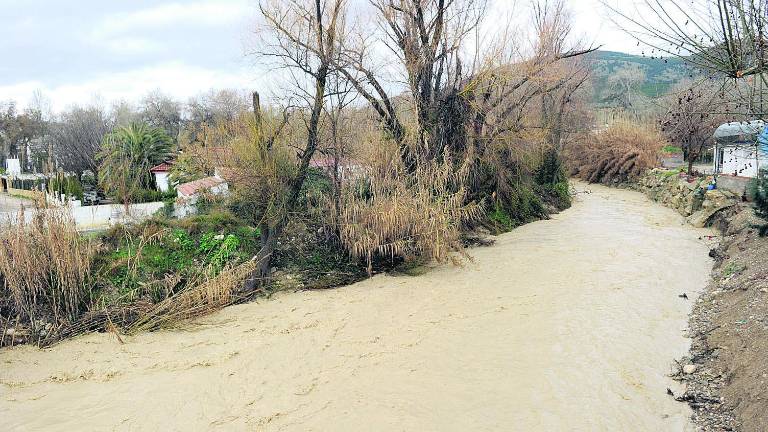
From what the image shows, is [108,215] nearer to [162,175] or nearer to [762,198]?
[162,175]

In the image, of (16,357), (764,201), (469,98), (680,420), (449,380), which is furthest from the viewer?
(469,98)

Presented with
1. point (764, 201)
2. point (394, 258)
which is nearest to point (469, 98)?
point (394, 258)

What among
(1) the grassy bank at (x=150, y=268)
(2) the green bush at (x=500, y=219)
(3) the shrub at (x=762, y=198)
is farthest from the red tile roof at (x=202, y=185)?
(3) the shrub at (x=762, y=198)

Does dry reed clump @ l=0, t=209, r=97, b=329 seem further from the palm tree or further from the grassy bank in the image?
the palm tree

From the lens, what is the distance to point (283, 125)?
432 inches

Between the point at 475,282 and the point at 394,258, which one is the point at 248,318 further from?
the point at 475,282

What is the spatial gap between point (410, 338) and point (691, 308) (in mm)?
4544

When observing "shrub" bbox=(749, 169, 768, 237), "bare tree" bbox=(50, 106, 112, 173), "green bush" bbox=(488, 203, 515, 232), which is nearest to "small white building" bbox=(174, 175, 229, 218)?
"green bush" bbox=(488, 203, 515, 232)

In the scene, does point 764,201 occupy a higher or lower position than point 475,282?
higher

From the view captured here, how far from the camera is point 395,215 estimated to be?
1052cm

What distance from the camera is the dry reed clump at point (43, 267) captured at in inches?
313

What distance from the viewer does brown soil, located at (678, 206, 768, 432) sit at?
5105mm

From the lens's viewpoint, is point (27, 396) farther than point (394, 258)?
No

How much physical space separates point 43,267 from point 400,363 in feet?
18.4
